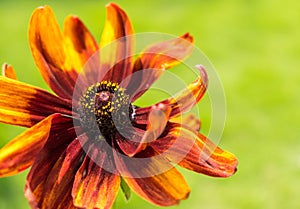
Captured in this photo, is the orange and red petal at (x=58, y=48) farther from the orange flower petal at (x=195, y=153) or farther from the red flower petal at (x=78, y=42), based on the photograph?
the orange flower petal at (x=195, y=153)

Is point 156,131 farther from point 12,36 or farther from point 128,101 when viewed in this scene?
point 12,36

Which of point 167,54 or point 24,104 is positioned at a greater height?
point 167,54

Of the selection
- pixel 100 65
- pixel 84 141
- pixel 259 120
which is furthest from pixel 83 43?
pixel 259 120

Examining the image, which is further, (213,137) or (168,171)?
(213,137)

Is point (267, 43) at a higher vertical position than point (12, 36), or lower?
higher

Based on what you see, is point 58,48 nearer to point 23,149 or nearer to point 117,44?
point 117,44

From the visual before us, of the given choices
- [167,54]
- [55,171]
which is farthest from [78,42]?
[55,171]

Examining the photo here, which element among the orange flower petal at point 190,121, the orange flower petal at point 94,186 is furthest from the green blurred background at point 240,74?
the orange flower petal at point 94,186
